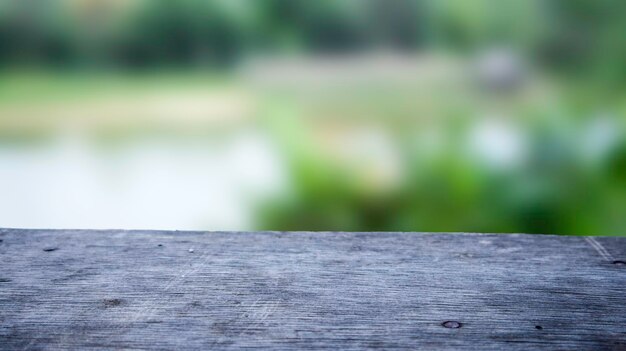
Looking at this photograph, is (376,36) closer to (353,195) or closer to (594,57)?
(353,195)

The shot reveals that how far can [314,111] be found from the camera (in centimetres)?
125

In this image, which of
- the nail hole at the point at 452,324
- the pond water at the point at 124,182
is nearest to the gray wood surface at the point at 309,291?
the nail hole at the point at 452,324

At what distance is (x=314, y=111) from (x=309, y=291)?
0.76m

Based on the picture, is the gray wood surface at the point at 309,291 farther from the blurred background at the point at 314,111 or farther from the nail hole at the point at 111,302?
the blurred background at the point at 314,111

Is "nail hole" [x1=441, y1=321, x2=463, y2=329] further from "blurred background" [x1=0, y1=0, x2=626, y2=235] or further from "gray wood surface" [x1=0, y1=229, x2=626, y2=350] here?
"blurred background" [x1=0, y1=0, x2=626, y2=235]

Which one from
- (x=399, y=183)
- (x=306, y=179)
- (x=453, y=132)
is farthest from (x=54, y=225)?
(x=453, y=132)

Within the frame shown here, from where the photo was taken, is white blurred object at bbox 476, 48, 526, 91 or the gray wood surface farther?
white blurred object at bbox 476, 48, 526, 91

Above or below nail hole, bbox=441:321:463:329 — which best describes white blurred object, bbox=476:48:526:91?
above

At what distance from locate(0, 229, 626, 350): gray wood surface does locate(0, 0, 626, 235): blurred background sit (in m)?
0.56

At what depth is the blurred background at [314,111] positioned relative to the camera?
4.02ft

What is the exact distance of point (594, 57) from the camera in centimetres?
124

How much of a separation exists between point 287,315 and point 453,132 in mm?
829

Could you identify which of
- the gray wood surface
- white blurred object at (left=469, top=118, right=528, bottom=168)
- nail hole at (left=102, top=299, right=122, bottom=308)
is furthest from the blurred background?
nail hole at (left=102, top=299, right=122, bottom=308)

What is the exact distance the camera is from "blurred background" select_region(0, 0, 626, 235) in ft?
4.02
